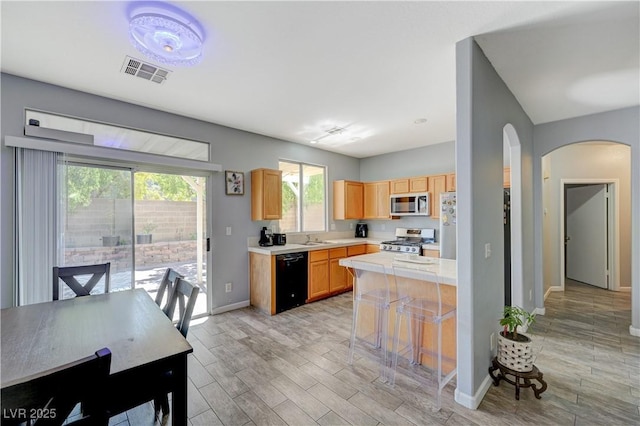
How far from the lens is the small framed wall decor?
407cm

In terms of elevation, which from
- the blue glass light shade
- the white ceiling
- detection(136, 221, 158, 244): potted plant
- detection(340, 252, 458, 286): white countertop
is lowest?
detection(340, 252, 458, 286): white countertop

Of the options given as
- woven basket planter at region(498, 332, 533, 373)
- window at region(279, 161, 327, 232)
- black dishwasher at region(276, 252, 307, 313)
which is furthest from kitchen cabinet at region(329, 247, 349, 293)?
woven basket planter at region(498, 332, 533, 373)

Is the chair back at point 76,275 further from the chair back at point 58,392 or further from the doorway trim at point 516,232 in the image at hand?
the doorway trim at point 516,232

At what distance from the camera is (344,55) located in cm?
229

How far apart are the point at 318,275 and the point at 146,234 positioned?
2.59 m

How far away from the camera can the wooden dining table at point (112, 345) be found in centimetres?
125

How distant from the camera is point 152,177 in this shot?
3.46 m

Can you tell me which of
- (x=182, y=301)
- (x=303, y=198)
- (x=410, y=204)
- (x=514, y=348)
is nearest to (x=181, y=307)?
(x=182, y=301)

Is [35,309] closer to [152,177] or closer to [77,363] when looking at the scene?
[77,363]

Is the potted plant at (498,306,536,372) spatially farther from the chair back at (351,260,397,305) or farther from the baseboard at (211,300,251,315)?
the baseboard at (211,300,251,315)

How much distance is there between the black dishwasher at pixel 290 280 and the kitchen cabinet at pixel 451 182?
2.73 metres

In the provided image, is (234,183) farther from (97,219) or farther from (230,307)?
(230,307)

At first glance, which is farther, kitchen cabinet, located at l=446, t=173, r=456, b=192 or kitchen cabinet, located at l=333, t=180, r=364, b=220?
kitchen cabinet, located at l=333, t=180, r=364, b=220

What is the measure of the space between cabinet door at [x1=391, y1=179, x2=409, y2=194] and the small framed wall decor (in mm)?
2965
